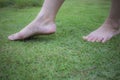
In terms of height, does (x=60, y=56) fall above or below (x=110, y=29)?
above

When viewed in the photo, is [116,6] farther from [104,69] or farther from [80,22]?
[104,69]

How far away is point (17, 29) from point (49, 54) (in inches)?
26.0

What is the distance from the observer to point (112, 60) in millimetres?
1342

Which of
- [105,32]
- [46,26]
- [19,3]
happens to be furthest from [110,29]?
[19,3]

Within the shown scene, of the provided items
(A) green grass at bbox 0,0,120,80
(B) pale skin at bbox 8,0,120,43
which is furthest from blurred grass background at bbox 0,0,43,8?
(B) pale skin at bbox 8,0,120,43

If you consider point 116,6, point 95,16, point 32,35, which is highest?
point 116,6

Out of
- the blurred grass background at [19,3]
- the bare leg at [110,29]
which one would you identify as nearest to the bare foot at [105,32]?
the bare leg at [110,29]

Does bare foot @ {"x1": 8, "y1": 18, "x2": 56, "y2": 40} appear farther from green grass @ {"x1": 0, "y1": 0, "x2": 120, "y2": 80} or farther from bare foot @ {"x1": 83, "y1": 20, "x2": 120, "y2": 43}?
bare foot @ {"x1": 83, "y1": 20, "x2": 120, "y2": 43}

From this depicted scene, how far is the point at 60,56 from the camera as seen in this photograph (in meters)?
1.40

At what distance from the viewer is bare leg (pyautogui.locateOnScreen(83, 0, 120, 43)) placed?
1735 mm

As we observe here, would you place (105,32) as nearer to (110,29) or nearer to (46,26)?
(110,29)

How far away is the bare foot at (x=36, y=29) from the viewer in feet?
5.52

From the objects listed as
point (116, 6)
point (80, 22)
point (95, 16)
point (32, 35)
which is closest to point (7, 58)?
point (32, 35)

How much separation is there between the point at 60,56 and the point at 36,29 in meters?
0.35
